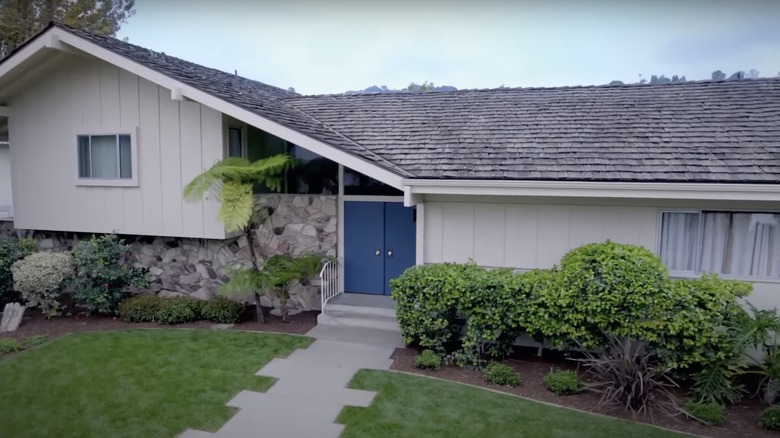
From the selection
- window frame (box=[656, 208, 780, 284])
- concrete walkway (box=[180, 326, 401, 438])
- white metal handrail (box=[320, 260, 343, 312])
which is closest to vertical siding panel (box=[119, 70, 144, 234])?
white metal handrail (box=[320, 260, 343, 312])

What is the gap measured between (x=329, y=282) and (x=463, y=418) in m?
4.25

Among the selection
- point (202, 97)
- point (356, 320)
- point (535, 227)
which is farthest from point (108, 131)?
point (535, 227)

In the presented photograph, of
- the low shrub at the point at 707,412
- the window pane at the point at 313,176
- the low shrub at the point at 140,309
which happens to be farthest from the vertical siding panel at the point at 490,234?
the low shrub at the point at 140,309

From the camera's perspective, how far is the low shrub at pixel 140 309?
908cm

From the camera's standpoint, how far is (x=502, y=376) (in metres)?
6.54

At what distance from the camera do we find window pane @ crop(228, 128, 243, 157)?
949 cm

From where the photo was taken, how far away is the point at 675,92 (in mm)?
10008

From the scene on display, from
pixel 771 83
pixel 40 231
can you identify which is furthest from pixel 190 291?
pixel 771 83

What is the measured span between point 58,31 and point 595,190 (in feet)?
29.5

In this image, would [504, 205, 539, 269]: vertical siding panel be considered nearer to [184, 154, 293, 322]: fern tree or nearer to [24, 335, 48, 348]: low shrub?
[184, 154, 293, 322]: fern tree

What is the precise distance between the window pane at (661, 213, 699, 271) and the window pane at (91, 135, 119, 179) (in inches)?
371

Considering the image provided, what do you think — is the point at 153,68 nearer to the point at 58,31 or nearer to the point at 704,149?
the point at 58,31

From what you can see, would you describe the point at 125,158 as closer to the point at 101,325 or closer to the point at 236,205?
the point at 236,205

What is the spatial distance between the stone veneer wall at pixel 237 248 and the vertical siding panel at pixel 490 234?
112 inches
